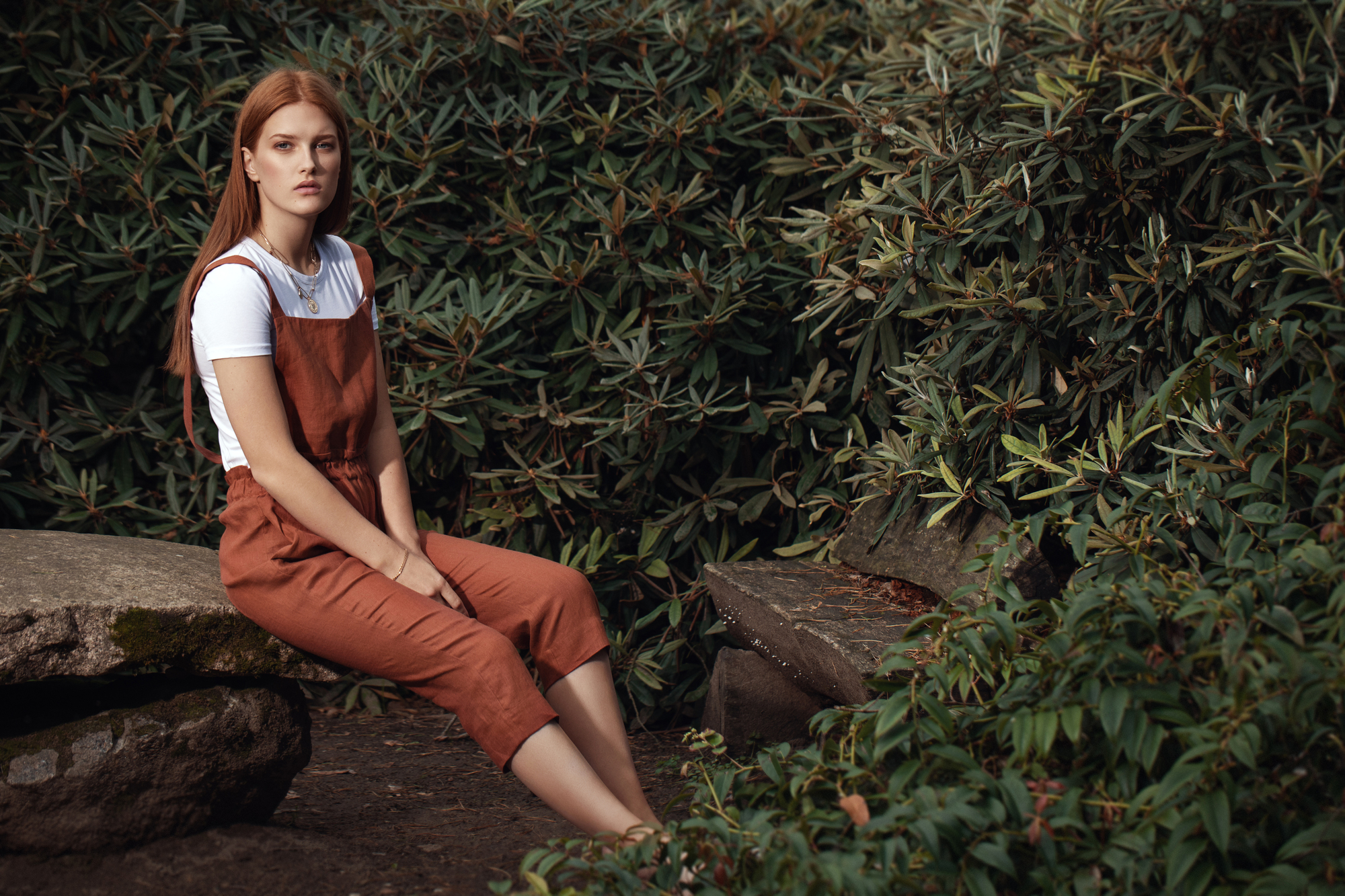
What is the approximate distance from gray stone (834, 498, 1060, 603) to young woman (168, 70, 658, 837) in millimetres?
895

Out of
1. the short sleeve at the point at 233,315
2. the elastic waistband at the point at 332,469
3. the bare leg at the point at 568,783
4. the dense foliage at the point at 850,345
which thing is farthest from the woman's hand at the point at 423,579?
the dense foliage at the point at 850,345

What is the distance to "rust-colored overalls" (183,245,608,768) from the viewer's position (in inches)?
84.8

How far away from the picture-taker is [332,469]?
2449 mm

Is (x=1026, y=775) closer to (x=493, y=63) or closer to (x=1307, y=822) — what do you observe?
(x=1307, y=822)

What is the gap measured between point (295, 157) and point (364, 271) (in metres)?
0.35

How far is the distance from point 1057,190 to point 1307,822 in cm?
176

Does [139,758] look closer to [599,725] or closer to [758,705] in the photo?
[599,725]

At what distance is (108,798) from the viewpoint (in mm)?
2258

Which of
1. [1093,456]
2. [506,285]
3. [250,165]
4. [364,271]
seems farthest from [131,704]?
[1093,456]

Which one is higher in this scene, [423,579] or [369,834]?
[423,579]

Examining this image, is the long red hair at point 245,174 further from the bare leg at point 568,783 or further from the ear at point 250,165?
the bare leg at point 568,783

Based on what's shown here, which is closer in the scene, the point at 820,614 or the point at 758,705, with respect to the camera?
the point at 820,614

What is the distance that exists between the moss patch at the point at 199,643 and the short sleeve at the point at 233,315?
22.7 inches

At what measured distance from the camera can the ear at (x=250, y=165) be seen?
248 centimetres
